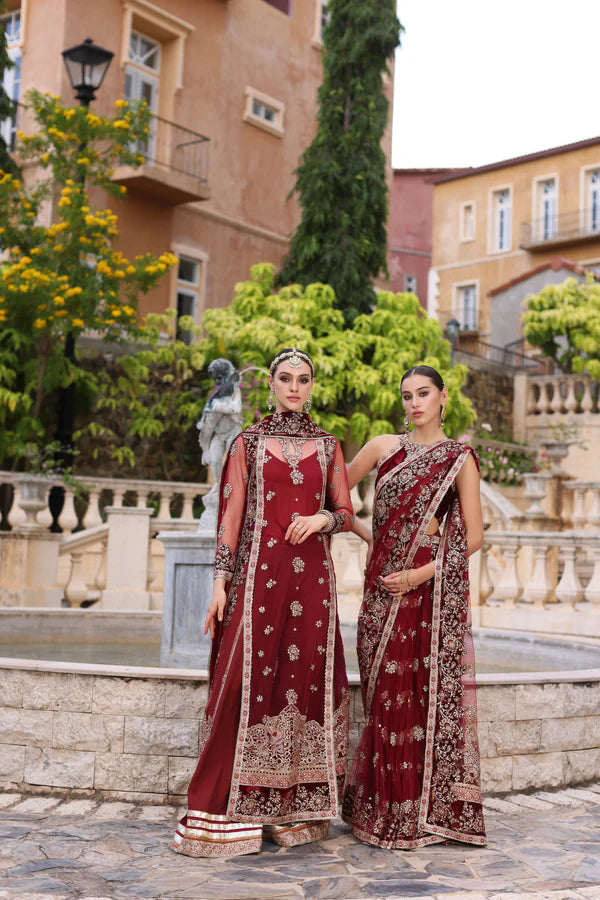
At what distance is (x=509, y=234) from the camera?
103 ft

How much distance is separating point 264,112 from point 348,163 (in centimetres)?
398

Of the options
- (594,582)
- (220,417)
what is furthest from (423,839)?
(594,582)

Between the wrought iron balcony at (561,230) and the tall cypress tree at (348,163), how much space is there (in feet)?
40.7

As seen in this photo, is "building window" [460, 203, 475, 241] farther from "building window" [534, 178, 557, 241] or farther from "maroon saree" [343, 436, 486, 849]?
"maroon saree" [343, 436, 486, 849]

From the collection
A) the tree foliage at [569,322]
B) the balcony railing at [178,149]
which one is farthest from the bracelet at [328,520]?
the tree foliage at [569,322]

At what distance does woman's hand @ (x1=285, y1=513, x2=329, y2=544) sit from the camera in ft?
12.9

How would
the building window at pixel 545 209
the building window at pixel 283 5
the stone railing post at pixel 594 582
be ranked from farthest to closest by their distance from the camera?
1. the building window at pixel 545 209
2. the building window at pixel 283 5
3. the stone railing post at pixel 594 582

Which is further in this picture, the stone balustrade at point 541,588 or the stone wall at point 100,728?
the stone balustrade at point 541,588

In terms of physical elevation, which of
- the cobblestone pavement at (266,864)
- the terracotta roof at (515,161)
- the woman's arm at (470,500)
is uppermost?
the terracotta roof at (515,161)

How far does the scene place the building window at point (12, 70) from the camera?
702 inches

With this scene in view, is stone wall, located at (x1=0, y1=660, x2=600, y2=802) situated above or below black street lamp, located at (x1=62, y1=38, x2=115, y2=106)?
below

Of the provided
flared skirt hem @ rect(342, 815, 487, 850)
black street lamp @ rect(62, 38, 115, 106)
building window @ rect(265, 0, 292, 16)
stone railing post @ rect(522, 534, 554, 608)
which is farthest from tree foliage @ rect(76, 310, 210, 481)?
flared skirt hem @ rect(342, 815, 487, 850)

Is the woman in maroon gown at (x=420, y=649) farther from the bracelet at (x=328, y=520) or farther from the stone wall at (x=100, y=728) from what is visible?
the stone wall at (x=100, y=728)

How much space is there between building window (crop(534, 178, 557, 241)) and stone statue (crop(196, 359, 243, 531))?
83.2 feet
